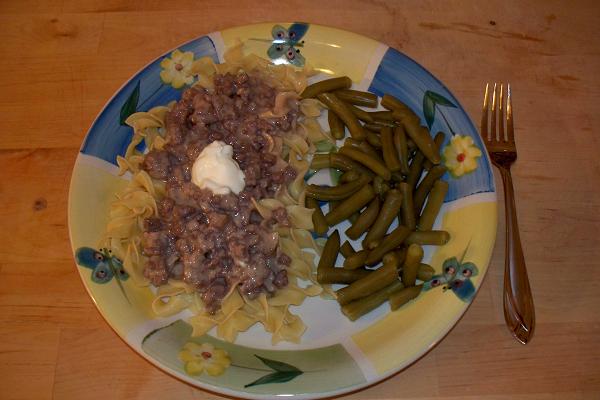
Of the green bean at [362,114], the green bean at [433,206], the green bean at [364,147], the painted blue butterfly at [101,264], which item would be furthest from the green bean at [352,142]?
the painted blue butterfly at [101,264]

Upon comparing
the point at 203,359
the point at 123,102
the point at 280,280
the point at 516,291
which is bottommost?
the point at 203,359

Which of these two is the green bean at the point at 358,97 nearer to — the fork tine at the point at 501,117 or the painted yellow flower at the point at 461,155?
the painted yellow flower at the point at 461,155

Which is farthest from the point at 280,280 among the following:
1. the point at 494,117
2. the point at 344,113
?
the point at 494,117

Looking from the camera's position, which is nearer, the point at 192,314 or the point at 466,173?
the point at 192,314

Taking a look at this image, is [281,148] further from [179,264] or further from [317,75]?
[179,264]

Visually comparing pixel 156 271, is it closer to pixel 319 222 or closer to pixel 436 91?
pixel 319 222

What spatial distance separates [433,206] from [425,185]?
7.5 inches

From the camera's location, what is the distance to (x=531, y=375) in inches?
142

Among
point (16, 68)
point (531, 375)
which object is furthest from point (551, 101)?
point (16, 68)

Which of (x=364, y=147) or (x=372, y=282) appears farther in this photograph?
(x=364, y=147)

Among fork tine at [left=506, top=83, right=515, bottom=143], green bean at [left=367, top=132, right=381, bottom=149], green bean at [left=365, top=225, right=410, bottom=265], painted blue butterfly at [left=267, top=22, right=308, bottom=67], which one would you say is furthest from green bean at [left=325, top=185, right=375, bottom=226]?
painted blue butterfly at [left=267, top=22, right=308, bottom=67]

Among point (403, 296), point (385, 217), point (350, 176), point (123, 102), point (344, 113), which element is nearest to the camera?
point (403, 296)

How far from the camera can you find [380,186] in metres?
3.94

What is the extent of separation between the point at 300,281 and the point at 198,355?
0.92 m
